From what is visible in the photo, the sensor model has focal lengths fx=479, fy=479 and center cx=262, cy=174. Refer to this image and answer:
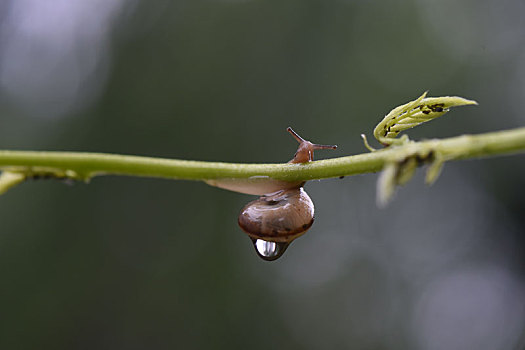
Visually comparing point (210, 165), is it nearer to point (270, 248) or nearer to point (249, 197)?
point (270, 248)

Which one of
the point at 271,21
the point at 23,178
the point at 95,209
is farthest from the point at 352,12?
the point at 23,178

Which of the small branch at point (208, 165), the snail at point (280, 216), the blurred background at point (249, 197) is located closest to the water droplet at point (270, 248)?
the snail at point (280, 216)

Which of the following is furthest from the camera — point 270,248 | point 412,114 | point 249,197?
point 249,197

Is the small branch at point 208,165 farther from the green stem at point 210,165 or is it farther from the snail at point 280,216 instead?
the snail at point 280,216

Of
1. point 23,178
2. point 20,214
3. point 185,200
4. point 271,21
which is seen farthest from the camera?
point 271,21

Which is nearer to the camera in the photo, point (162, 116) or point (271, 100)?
point (162, 116)

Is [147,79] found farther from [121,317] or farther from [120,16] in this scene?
[121,317]

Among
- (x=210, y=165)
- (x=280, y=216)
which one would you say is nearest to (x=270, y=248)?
(x=280, y=216)
